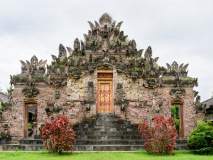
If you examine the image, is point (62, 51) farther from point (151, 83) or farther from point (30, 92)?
point (151, 83)

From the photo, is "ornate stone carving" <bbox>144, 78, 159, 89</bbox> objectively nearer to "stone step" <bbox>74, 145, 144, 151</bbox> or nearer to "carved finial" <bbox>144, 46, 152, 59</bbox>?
"carved finial" <bbox>144, 46, 152, 59</bbox>

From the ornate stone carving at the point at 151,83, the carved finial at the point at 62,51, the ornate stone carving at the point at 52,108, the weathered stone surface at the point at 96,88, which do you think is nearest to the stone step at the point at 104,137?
the weathered stone surface at the point at 96,88

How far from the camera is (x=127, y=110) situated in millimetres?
15695

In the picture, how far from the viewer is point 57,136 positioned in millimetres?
9562

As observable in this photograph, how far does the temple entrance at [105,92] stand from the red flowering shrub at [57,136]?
20.8 ft

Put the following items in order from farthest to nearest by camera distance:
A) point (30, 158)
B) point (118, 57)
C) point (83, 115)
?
point (118, 57) → point (83, 115) → point (30, 158)

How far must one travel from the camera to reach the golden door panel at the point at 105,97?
1603 centimetres

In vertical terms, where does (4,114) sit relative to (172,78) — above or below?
below

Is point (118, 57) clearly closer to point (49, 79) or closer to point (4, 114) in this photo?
Answer: point (49, 79)

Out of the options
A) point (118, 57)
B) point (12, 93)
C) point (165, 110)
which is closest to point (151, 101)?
point (165, 110)

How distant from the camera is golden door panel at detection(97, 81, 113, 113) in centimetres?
1603

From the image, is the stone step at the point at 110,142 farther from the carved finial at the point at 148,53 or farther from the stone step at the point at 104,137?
the carved finial at the point at 148,53

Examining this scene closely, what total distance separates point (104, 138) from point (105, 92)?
4255mm

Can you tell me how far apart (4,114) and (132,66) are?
29.3 feet
